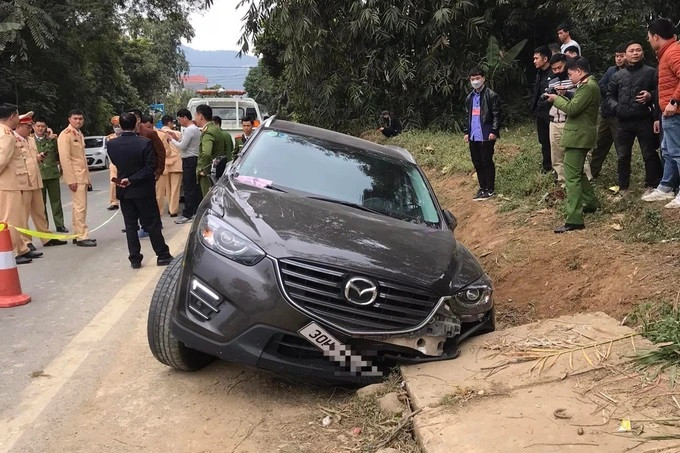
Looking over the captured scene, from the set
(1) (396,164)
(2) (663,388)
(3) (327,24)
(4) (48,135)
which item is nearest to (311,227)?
(1) (396,164)

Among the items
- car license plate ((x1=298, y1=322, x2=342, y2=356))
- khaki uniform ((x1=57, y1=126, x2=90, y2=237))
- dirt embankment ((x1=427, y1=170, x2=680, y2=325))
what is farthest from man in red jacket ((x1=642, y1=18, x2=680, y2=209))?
khaki uniform ((x1=57, y1=126, x2=90, y2=237))

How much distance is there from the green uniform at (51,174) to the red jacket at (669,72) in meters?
8.25

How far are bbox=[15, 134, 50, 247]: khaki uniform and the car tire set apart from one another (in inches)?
173

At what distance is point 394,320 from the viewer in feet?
11.6

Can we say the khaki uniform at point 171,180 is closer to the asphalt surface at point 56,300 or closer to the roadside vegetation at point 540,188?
the asphalt surface at point 56,300

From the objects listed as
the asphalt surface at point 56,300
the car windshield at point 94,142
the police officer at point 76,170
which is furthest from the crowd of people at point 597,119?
the car windshield at point 94,142

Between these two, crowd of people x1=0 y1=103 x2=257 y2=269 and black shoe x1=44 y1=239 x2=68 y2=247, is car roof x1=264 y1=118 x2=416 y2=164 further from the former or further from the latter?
black shoe x1=44 y1=239 x2=68 y2=247

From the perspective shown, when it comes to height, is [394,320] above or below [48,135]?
below

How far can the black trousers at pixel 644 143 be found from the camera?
686 cm

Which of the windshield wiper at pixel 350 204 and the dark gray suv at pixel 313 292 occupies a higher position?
the windshield wiper at pixel 350 204

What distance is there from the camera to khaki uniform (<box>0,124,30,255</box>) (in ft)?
23.9

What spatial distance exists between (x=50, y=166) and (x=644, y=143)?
8.23 meters

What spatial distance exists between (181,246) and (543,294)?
5.13 metres

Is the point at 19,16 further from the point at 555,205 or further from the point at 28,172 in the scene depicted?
the point at 555,205
